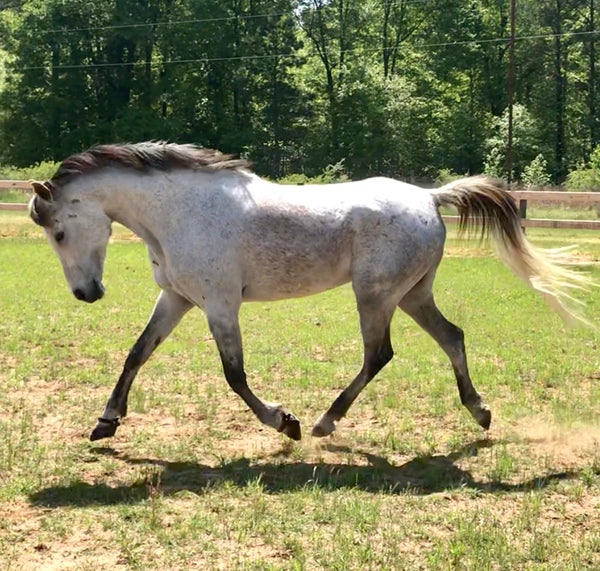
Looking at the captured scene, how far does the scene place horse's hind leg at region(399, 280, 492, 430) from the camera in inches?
237

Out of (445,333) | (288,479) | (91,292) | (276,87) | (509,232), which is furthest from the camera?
(276,87)

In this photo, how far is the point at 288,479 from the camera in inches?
195

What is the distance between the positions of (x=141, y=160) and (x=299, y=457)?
229 centimetres

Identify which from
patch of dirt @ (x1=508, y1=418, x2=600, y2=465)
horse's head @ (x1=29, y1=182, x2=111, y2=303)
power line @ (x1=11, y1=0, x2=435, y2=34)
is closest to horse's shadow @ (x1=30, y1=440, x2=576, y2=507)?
patch of dirt @ (x1=508, y1=418, x2=600, y2=465)

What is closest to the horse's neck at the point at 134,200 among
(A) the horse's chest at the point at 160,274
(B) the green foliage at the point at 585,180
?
(A) the horse's chest at the point at 160,274

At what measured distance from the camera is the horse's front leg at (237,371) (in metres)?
5.41

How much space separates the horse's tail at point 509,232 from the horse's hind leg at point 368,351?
108cm

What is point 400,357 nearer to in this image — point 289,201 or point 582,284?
point 582,284

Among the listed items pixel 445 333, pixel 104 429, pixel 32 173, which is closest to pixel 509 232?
pixel 445 333

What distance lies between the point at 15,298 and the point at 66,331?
9.41 ft

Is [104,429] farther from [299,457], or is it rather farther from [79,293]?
[299,457]

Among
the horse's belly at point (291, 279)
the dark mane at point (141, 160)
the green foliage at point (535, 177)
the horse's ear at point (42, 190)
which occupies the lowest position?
the green foliage at point (535, 177)

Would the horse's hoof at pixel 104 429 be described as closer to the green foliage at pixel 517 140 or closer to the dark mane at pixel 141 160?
the dark mane at pixel 141 160

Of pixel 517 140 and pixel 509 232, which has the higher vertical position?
pixel 509 232
